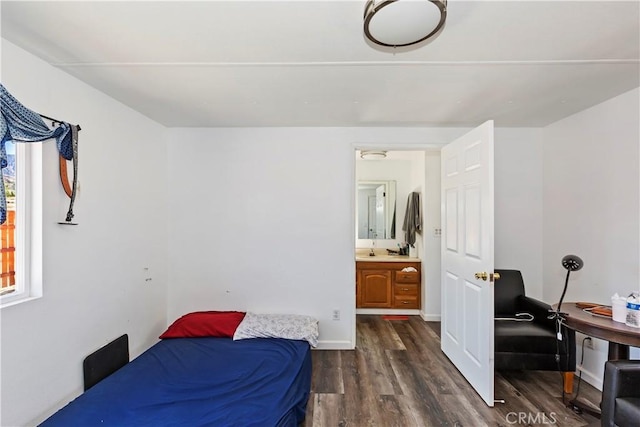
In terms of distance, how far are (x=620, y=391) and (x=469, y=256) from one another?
46.5 inches

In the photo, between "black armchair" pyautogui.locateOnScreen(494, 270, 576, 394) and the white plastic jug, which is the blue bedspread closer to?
"black armchair" pyautogui.locateOnScreen(494, 270, 576, 394)

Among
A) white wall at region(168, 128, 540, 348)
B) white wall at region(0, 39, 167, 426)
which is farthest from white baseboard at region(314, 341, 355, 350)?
white wall at region(0, 39, 167, 426)

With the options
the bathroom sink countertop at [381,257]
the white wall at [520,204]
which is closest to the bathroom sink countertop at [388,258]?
the bathroom sink countertop at [381,257]

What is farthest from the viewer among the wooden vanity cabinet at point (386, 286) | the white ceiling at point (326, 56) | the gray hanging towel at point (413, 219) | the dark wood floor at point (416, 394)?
the gray hanging towel at point (413, 219)

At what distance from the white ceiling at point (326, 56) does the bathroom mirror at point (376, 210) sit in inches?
88.9

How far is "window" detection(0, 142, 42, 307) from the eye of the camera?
1.69m

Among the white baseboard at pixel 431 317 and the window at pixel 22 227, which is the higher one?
the window at pixel 22 227

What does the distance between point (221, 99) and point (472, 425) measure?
10.4 ft

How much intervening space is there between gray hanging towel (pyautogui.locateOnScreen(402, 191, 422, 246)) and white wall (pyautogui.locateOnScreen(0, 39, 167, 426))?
11.4 feet

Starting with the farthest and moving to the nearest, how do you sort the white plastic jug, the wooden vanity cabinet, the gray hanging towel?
the gray hanging towel
the wooden vanity cabinet
the white plastic jug

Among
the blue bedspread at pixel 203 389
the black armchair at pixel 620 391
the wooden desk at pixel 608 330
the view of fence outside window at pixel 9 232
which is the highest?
the view of fence outside window at pixel 9 232

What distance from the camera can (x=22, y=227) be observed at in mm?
1759

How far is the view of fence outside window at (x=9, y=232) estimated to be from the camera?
1.67 metres

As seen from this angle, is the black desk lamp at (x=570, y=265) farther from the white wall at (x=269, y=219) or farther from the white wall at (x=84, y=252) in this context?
the white wall at (x=84, y=252)
